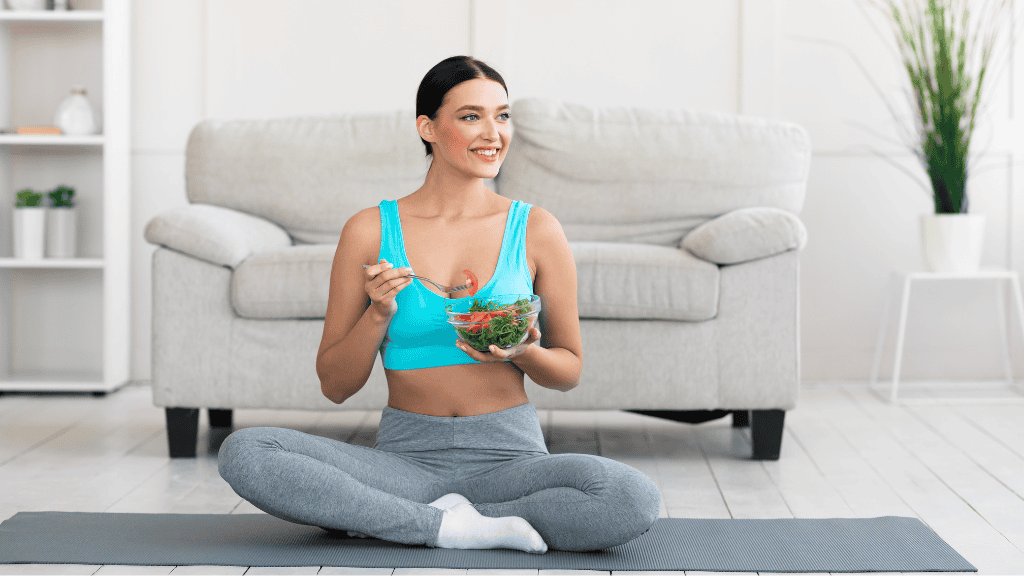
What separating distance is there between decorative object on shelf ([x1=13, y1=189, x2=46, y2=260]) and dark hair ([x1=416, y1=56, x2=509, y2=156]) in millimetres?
2237

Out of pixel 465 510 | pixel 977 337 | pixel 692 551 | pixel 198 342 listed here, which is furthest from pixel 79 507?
pixel 977 337

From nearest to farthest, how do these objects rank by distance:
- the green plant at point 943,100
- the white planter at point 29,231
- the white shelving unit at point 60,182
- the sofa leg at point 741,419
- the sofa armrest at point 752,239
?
1. the sofa armrest at point 752,239
2. the sofa leg at point 741,419
3. the green plant at point 943,100
4. the white planter at point 29,231
5. the white shelving unit at point 60,182

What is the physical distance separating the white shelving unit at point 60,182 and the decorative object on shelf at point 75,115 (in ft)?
0.27

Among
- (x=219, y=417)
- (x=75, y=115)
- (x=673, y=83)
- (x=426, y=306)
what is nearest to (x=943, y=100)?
(x=673, y=83)

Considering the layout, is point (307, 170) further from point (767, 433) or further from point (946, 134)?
point (946, 134)

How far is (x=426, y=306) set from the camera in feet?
5.23

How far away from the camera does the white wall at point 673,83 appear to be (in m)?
3.51

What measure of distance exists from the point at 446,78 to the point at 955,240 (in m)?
2.19

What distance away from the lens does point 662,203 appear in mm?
2879

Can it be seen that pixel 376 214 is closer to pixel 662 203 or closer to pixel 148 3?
pixel 662 203

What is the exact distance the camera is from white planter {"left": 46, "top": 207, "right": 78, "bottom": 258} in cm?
336

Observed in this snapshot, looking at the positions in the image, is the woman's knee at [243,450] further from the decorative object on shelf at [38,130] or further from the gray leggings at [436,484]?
the decorative object on shelf at [38,130]

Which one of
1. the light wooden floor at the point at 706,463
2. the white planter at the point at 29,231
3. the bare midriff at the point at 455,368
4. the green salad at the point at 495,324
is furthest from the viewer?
the white planter at the point at 29,231

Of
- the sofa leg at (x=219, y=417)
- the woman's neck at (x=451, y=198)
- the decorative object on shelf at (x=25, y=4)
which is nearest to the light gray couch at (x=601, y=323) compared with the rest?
the sofa leg at (x=219, y=417)
